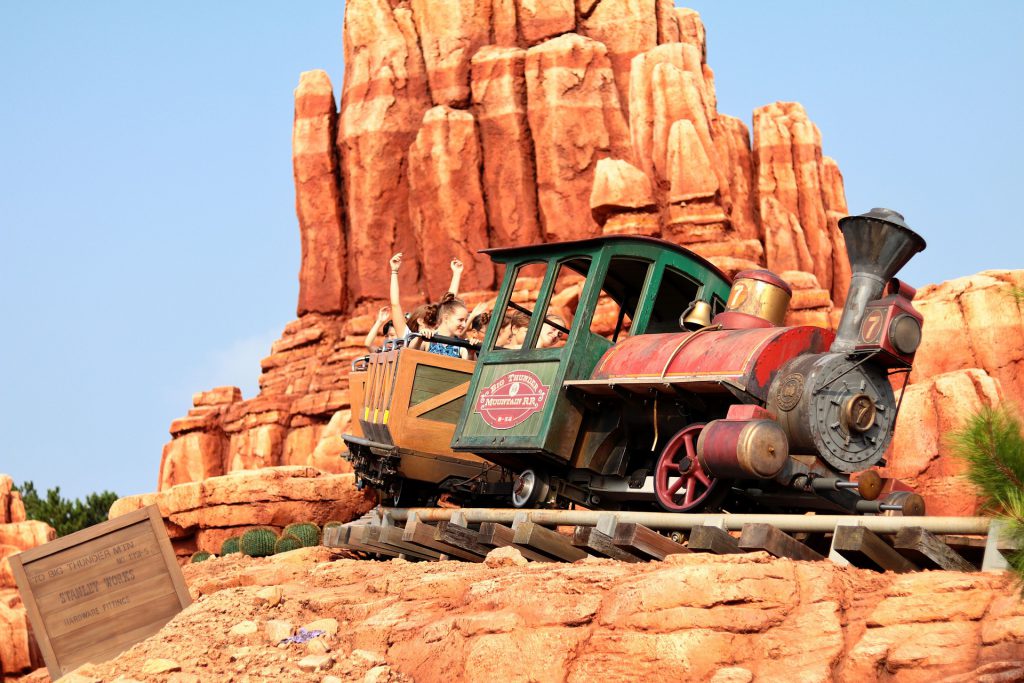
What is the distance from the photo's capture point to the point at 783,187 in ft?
176

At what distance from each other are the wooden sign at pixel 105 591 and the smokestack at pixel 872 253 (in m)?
5.50

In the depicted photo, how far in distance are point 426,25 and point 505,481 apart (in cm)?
3291

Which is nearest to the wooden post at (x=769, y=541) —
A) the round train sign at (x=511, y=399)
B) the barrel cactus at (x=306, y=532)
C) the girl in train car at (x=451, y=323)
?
the round train sign at (x=511, y=399)

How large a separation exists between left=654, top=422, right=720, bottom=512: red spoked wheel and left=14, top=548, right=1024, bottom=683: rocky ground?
68.9 inches

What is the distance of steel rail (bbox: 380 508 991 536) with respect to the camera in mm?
7271

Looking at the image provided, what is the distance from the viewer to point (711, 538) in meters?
8.14

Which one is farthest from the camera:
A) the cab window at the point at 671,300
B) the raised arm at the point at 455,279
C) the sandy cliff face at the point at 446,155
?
the sandy cliff face at the point at 446,155

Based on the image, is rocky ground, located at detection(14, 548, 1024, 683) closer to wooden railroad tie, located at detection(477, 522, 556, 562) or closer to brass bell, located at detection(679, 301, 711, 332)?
wooden railroad tie, located at detection(477, 522, 556, 562)

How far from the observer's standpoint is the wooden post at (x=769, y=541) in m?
7.79

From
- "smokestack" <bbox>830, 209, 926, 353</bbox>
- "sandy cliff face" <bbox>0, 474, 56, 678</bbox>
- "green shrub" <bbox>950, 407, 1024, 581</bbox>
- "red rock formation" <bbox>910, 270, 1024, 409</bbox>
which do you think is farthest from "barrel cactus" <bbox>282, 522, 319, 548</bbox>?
"green shrub" <bbox>950, 407, 1024, 581</bbox>

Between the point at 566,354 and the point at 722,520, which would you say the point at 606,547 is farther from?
the point at 566,354

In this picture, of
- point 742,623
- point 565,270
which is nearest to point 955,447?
point 742,623

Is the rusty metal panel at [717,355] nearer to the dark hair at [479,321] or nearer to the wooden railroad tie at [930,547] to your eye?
the wooden railroad tie at [930,547]

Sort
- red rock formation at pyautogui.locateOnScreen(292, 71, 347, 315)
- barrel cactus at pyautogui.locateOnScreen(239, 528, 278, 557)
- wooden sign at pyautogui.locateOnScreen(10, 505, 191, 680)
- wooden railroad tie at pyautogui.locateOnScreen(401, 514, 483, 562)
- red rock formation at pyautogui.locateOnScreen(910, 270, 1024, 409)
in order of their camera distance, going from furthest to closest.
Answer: red rock formation at pyautogui.locateOnScreen(292, 71, 347, 315), barrel cactus at pyautogui.locateOnScreen(239, 528, 278, 557), red rock formation at pyautogui.locateOnScreen(910, 270, 1024, 409), wooden railroad tie at pyautogui.locateOnScreen(401, 514, 483, 562), wooden sign at pyautogui.locateOnScreen(10, 505, 191, 680)
